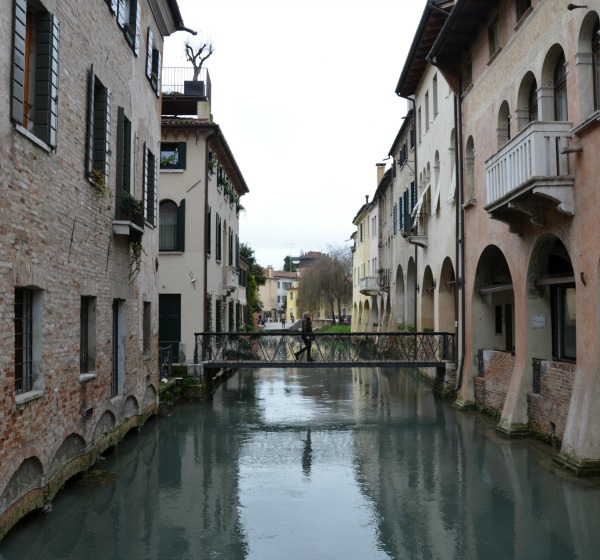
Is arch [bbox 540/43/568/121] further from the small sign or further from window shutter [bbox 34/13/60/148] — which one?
window shutter [bbox 34/13/60/148]

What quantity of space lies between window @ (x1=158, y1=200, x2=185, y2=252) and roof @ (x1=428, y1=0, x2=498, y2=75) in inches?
380

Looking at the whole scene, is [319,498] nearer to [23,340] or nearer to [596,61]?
[23,340]

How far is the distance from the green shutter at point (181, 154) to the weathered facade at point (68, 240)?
8077mm

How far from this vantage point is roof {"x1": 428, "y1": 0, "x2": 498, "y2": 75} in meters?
15.0

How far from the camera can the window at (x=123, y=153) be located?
40.1ft

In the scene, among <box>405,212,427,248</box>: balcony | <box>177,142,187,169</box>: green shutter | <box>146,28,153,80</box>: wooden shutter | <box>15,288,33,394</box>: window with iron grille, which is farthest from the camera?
<box>405,212,427,248</box>: balcony

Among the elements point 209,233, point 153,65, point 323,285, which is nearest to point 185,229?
point 209,233

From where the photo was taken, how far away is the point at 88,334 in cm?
1082

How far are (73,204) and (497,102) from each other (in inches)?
378

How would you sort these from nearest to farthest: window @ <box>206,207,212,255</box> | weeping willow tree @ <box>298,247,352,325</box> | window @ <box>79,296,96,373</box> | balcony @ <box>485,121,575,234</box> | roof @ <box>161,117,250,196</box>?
window @ <box>79,296,96,373</box> → balcony @ <box>485,121,575,234</box> → roof @ <box>161,117,250,196</box> → window @ <box>206,207,212,255</box> → weeping willow tree @ <box>298,247,352,325</box>

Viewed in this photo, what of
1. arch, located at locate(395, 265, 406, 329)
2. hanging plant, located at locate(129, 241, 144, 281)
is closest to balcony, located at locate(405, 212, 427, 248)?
arch, located at locate(395, 265, 406, 329)

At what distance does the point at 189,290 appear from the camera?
73.2 ft

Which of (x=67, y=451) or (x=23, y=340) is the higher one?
(x=23, y=340)

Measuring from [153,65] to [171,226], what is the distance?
25.5ft
